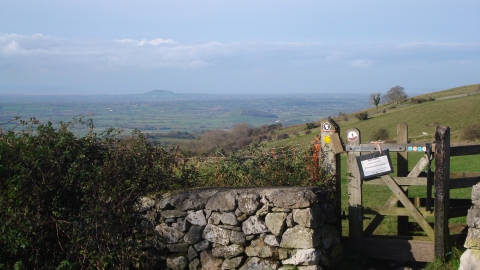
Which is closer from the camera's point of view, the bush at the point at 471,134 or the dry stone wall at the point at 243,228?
the dry stone wall at the point at 243,228

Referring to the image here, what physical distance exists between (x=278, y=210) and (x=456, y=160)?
24.3 meters

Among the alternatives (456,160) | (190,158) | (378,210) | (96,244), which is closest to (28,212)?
(96,244)

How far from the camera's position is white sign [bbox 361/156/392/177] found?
317 inches

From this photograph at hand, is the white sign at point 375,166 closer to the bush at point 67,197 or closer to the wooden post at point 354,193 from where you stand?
the wooden post at point 354,193

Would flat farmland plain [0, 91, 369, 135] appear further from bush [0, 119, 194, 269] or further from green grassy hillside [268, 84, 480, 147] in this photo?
green grassy hillside [268, 84, 480, 147]

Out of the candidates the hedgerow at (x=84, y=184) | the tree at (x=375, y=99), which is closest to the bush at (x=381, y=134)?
the tree at (x=375, y=99)

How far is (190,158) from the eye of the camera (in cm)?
907

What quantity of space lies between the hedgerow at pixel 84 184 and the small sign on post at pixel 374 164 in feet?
2.49

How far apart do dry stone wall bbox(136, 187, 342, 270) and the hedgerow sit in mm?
355

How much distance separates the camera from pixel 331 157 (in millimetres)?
8539

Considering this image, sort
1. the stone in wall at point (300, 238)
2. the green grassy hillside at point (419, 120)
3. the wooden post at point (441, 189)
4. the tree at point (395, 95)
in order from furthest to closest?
1. the tree at point (395, 95)
2. the green grassy hillside at point (419, 120)
3. the wooden post at point (441, 189)
4. the stone in wall at point (300, 238)

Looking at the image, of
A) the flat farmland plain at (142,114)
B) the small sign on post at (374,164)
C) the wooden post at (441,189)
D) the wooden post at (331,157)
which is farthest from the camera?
the flat farmland plain at (142,114)

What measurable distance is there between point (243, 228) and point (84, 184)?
8.26 ft

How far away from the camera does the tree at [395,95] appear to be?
265 ft
